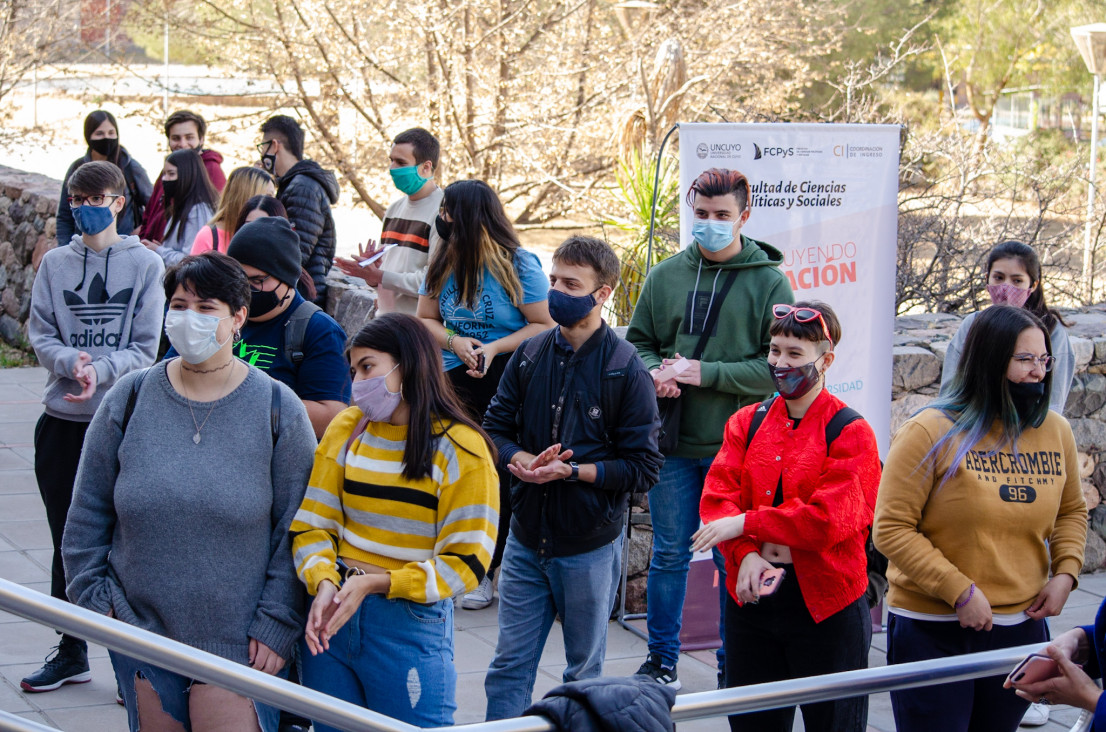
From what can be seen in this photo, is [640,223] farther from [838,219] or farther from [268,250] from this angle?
[268,250]

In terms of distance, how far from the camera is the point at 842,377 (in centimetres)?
562

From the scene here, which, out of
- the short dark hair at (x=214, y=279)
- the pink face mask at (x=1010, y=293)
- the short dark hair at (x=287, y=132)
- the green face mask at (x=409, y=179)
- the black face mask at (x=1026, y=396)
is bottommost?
the black face mask at (x=1026, y=396)

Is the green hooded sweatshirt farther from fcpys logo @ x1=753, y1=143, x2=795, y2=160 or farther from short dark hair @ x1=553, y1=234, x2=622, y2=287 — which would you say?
fcpys logo @ x1=753, y1=143, x2=795, y2=160

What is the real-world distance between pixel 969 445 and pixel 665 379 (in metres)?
1.31

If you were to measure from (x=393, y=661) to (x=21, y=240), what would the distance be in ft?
31.7

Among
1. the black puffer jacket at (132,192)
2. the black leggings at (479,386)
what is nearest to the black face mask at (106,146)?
the black puffer jacket at (132,192)

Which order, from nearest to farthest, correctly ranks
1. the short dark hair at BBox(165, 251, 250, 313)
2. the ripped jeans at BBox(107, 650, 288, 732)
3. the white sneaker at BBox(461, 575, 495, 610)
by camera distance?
the ripped jeans at BBox(107, 650, 288, 732)
the short dark hair at BBox(165, 251, 250, 313)
the white sneaker at BBox(461, 575, 495, 610)

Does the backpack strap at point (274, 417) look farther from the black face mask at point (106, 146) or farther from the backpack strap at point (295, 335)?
the black face mask at point (106, 146)

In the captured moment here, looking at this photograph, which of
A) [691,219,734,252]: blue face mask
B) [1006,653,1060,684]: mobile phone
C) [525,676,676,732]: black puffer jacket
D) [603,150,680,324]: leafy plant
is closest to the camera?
[525,676,676,732]: black puffer jacket

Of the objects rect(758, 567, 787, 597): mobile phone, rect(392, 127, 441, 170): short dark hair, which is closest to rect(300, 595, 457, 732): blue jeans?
rect(758, 567, 787, 597): mobile phone

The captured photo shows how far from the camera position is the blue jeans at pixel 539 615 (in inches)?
150

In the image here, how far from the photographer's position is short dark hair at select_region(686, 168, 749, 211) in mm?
4500

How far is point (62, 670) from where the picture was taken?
4504 millimetres

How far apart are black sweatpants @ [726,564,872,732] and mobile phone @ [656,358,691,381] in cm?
112
